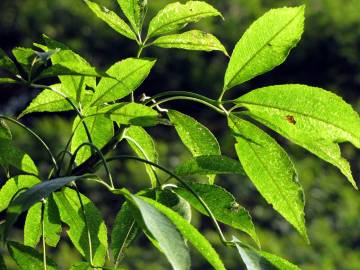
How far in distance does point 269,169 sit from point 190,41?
0.53 feet

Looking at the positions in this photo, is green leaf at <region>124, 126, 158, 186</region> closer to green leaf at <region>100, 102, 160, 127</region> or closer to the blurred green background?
green leaf at <region>100, 102, 160, 127</region>

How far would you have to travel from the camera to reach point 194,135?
771mm

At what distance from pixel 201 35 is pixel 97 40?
594cm

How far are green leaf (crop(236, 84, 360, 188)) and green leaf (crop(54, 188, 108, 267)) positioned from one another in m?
0.16

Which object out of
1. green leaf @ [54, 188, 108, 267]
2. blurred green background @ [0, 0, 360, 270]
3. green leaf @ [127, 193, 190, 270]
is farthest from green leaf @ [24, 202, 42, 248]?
blurred green background @ [0, 0, 360, 270]

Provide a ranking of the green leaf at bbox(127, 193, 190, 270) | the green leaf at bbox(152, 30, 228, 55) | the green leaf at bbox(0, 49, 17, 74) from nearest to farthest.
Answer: the green leaf at bbox(127, 193, 190, 270) < the green leaf at bbox(0, 49, 17, 74) < the green leaf at bbox(152, 30, 228, 55)

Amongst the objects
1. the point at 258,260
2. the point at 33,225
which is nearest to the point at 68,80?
the point at 33,225

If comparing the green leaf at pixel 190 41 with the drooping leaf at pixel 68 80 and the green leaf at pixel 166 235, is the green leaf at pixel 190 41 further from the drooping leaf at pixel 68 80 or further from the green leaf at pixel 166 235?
the green leaf at pixel 166 235

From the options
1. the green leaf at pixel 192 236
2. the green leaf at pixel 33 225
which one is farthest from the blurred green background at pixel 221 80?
the green leaf at pixel 192 236

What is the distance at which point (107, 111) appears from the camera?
70cm

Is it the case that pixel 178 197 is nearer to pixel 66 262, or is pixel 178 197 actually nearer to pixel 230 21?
pixel 66 262

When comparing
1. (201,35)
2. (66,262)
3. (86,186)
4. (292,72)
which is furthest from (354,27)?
(201,35)

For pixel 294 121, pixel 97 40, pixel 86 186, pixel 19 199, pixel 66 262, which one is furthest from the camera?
pixel 97 40

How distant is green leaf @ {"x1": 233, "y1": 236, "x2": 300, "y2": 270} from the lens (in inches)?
23.9
